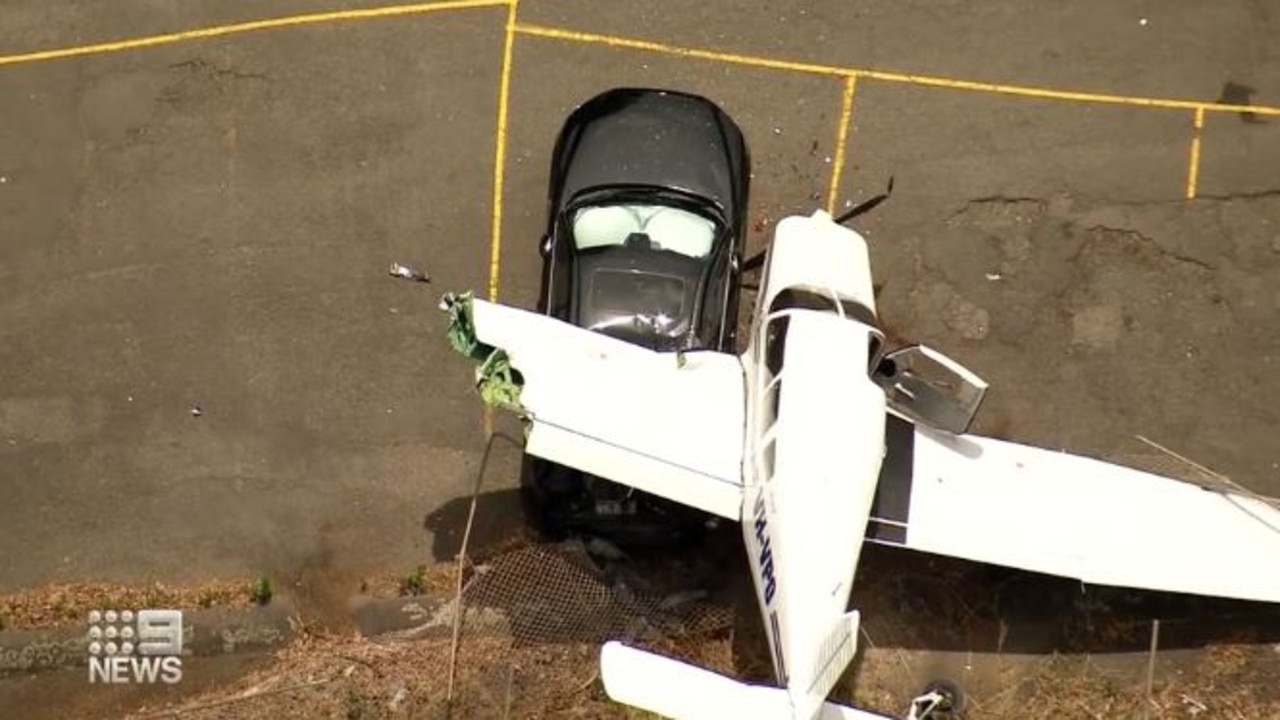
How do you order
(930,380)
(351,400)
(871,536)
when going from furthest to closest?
(351,400), (930,380), (871,536)

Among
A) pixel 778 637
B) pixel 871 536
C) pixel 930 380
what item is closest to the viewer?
pixel 778 637

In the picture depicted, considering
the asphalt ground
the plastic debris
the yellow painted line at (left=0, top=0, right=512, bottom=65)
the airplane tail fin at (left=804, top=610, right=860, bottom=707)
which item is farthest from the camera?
the yellow painted line at (left=0, top=0, right=512, bottom=65)

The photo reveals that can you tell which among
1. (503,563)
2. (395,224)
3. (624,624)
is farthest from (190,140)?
(624,624)

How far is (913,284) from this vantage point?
38.5 ft

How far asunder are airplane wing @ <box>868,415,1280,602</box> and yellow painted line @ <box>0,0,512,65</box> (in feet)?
20.8

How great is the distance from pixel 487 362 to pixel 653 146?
262cm

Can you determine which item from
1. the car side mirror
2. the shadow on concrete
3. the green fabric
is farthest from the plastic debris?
the car side mirror

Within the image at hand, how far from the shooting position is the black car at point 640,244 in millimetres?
10562

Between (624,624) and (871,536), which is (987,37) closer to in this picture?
(871,536)

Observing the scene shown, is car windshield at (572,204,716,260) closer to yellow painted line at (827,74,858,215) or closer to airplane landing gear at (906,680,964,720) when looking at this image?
yellow painted line at (827,74,858,215)

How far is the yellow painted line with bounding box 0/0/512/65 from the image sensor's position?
12438 mm

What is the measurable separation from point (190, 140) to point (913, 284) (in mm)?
7214

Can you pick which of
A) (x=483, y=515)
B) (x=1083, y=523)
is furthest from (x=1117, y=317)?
(x=483, y=515)

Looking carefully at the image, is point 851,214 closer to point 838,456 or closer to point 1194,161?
point 838,456
